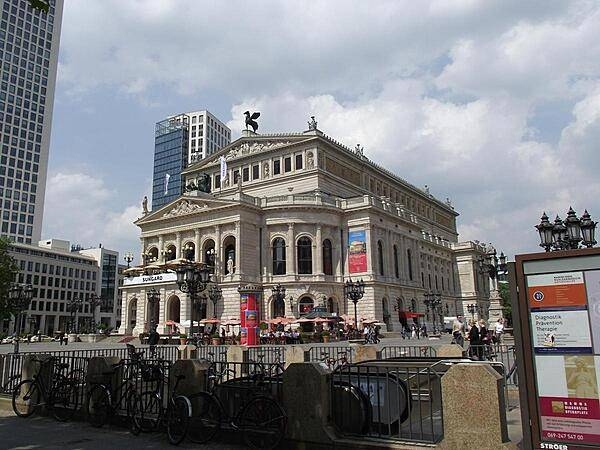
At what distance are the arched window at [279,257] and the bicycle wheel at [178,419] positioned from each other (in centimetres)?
4800

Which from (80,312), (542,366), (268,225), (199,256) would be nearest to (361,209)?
(268,225)

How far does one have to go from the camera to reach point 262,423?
837 centimetres

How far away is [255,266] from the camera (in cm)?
5684

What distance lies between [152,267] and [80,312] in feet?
199

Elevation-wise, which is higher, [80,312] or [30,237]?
[30,237]

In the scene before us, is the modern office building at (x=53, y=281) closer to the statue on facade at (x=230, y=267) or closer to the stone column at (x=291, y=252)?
the statue on facade at (x=230, y=267)

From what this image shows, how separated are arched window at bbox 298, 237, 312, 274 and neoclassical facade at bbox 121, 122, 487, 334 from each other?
4.4 inches

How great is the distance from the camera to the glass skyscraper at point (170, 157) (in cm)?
15189

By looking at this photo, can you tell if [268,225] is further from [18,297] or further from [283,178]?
[18,297]

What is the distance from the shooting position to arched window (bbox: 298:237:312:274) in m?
56.8

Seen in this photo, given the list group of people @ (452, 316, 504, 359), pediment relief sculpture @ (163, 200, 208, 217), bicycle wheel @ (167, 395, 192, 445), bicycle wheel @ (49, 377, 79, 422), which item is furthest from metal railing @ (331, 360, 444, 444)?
pediment relief sculpture @ (163, 200, 208, 217)

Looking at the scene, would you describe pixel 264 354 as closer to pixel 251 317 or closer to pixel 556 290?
pixel 251 317

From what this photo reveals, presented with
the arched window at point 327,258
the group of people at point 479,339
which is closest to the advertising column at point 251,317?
the group of people at point 479,339

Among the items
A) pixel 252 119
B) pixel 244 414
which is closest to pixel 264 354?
pixel 244 414
